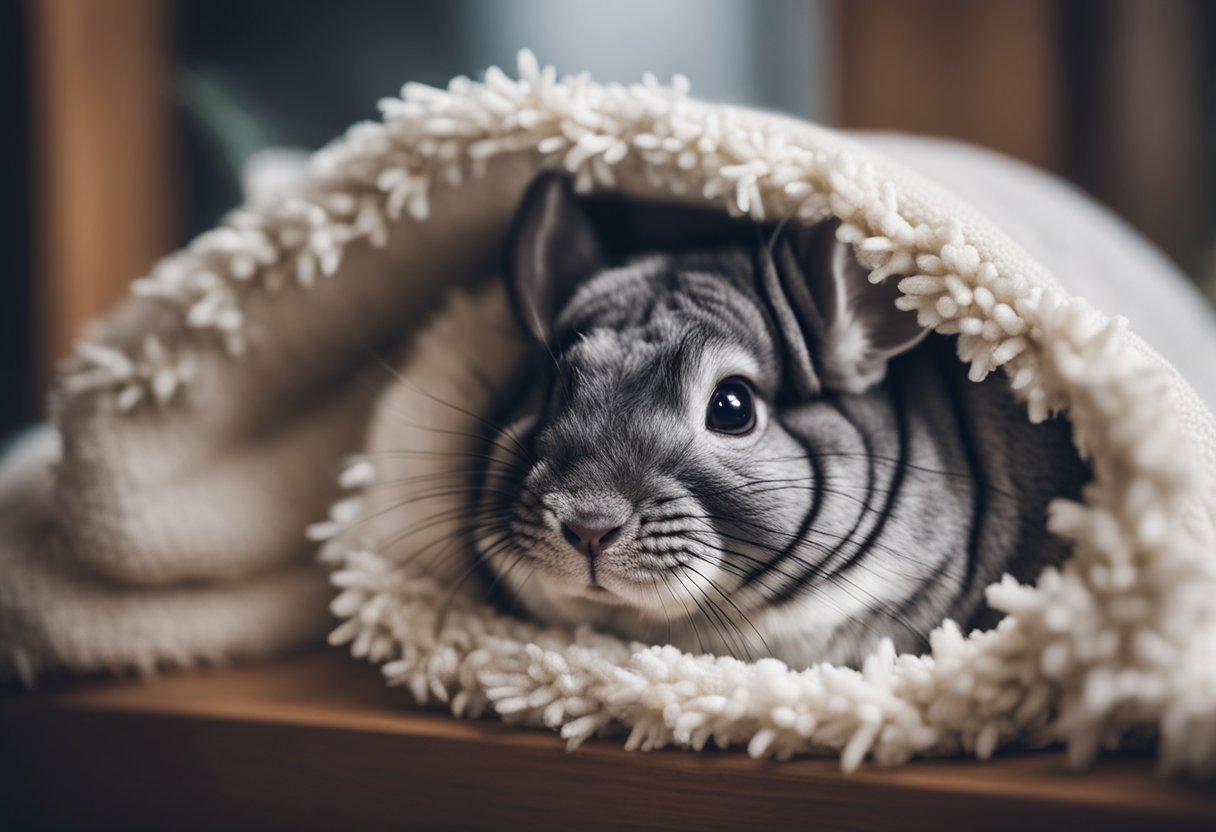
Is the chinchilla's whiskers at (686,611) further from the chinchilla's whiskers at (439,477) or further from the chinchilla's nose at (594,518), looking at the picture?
the chinchilla's whiskers at (439,477)

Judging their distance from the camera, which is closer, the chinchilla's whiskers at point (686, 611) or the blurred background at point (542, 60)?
the chinchilla's whiskers at point (686, 611)

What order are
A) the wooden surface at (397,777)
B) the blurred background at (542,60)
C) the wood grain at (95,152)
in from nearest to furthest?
the wooden surface at (397,777) < the blurred background at (542,60) < the wood grain at (95,152)

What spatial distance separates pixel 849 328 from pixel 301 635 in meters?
0.77

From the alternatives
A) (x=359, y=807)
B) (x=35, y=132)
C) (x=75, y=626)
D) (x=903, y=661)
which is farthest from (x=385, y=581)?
(x=35, y=132)

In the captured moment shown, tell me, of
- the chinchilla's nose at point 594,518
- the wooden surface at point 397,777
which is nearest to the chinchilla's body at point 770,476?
the chinchilla's nose at point 594,518

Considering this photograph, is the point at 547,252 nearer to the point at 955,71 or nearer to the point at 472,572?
the point at 472,572

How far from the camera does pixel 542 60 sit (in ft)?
6.71

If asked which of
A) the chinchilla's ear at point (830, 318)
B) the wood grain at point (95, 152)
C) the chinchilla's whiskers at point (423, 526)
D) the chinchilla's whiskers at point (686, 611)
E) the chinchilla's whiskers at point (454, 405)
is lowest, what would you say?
the chinchilla's whiskers at point (686, 611)

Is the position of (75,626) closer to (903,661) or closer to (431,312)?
(431,312)

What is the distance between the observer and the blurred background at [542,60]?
82.5 inches

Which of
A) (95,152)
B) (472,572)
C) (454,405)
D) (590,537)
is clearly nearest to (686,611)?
(590,537)

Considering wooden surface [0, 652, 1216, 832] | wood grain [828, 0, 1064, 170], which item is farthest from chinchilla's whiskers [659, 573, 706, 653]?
wood grain [828, 0, 1064, 170]

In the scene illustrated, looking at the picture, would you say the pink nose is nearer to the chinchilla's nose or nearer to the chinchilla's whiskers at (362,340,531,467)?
the chinchilla's nose

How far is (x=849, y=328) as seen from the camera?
969 millimetres
